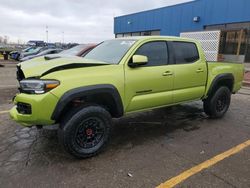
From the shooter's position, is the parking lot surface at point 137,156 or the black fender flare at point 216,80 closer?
the parking lot surface at point 137,156

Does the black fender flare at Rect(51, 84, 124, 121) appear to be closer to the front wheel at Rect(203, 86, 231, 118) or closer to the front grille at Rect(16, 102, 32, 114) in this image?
the front grille at Rect(16, 102, 32, 114)

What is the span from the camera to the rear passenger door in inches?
180

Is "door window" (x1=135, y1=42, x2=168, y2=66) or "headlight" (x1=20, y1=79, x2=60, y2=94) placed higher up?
"door window" (x1=135, y1=42, x2=168, y2=66)

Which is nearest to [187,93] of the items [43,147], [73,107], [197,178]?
[197,178]

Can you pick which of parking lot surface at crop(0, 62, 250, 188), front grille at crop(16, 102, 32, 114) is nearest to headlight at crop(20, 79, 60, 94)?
front grille at crop(16, 102, 32, 114)

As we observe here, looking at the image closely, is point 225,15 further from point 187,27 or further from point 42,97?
point 42,97

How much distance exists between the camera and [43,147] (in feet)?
12.8

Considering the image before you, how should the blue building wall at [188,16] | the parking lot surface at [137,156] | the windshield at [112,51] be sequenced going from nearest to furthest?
the parking lot surface at [137,156]
the windshield at [112,51]
the blue building wall at [188,16]

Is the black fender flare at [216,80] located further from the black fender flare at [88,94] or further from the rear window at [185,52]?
the black fender flare at [88,94]

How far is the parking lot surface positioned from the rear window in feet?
4.54

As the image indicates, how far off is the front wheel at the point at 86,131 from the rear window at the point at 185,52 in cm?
195

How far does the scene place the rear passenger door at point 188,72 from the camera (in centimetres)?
458

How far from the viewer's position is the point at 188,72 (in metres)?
4.71

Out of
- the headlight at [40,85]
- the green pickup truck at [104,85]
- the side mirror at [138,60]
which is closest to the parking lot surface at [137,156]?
the green pickup truck at [104,85]
